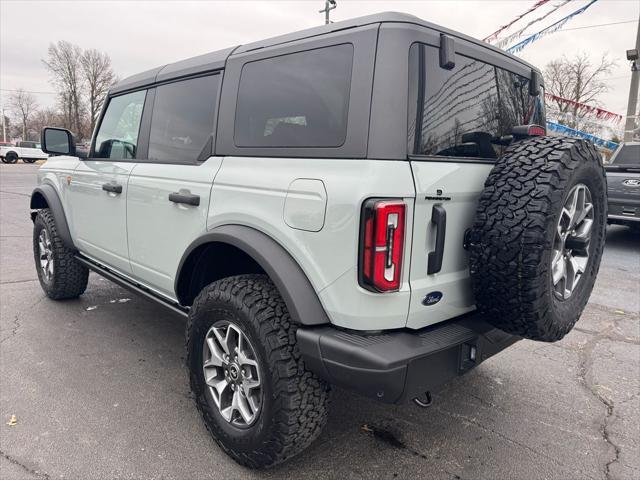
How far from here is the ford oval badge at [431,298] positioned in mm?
2031

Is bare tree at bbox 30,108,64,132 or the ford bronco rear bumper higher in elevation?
bare tree at bbox 30,108,64,132

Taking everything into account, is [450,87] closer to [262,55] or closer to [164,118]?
[262,55]

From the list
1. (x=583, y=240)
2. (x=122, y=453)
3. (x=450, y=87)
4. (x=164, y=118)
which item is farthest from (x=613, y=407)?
(x=164, y=118)

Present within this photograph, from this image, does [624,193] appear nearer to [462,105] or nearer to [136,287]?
[462,105]

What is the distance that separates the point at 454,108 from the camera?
7.26 feet

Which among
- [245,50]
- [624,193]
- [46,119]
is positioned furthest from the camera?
[46,119]

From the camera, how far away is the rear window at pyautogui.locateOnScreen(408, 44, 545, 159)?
2.00 meters

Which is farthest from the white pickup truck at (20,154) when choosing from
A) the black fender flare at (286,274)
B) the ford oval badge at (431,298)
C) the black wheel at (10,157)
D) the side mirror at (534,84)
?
the ford oval badge at (431,298)

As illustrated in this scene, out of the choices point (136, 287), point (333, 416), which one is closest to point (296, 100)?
point (333, 416)

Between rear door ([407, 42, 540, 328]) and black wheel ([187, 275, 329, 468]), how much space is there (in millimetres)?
556

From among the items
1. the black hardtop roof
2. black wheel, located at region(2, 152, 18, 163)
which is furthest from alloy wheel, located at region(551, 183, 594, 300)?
black wheel, located at region(2, 152, 18, 163)

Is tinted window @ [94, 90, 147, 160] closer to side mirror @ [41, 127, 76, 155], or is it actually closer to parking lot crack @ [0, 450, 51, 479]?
side mirror @ [41, 127, 76, 155]

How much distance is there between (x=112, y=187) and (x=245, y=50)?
1471 millimetres

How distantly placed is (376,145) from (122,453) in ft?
6.38
